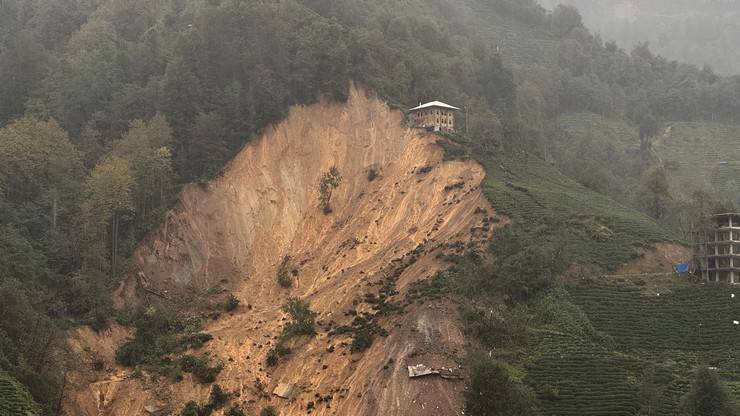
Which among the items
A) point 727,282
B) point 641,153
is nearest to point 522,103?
point 641,153

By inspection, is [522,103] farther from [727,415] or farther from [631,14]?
[631,14]

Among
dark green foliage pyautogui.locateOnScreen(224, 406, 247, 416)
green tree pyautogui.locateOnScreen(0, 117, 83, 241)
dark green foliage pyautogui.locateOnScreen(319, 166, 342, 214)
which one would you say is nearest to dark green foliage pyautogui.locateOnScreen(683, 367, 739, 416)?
dark green foliage pyautogui.locateOnScreen(224, 406, 247, 416)

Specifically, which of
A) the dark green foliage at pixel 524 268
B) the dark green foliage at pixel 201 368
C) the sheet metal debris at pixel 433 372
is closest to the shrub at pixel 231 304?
the dark green foliage at pixel 201 368

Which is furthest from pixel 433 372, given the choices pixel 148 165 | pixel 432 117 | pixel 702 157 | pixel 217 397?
pixel 702 157

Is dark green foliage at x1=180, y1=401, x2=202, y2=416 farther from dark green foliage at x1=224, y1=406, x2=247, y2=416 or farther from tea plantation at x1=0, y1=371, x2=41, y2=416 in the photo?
tea plantation at x1=0, y1=371, x2=41, y2=416

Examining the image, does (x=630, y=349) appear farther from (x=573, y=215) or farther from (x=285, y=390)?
(x=285, y=390)

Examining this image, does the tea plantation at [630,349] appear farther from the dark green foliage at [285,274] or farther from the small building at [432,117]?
the small building at [432,117]
